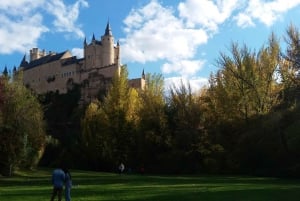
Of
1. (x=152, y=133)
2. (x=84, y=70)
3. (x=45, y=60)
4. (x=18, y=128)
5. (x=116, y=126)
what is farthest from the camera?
(x=45, y=60)

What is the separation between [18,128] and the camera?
47.9 meters

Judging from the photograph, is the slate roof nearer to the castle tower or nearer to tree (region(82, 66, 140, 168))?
the castle tower

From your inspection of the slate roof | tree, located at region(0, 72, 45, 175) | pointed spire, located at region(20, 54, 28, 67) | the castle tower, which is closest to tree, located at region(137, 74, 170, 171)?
tree, located at region(0, 72, 45, 175)

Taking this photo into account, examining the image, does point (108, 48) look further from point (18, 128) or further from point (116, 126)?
point (18, 128)

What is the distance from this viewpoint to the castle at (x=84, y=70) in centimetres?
12469

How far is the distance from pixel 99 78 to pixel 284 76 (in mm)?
76457

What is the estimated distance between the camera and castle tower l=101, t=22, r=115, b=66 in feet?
438

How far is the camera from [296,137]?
1694 inches

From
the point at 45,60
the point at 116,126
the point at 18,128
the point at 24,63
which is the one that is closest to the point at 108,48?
the point at 45,60

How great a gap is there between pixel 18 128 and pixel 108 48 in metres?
88.2

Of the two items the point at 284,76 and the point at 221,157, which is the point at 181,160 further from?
the point at 284,76

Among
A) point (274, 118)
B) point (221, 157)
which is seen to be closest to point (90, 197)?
point (274, 118)

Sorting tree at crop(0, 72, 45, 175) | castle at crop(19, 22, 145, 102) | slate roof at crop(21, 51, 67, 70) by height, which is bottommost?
tree at crop(0, 72, 45, 175)

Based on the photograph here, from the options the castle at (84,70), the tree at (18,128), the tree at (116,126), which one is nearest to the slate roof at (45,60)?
the castle at (84,70)
